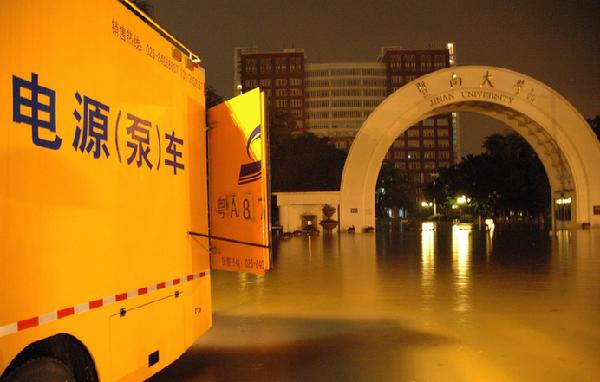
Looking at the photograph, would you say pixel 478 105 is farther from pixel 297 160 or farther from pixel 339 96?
pixel 339 96

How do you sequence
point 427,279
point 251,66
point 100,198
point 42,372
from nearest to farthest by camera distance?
1. point 42,372
2. point 100,198
3. point 427,279
4. point 251,66

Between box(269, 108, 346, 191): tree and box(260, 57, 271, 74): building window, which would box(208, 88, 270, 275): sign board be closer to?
box(269, 108, 346, 191): tree

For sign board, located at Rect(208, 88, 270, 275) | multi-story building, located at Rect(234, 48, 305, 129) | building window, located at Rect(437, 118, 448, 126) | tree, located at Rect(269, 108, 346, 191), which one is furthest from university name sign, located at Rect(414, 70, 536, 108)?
building window, located at Rect(437, 118, 448, 126)

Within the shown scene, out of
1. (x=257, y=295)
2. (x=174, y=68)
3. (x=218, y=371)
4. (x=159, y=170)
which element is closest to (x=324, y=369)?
(x=218, y=371)

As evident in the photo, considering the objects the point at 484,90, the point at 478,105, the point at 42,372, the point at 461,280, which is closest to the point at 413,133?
the point at 478,105

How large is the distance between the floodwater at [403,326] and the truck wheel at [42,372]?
2.64 metres

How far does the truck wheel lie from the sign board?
241 cm

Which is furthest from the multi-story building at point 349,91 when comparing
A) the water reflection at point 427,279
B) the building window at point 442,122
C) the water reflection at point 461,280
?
the water reflection at point 427,279

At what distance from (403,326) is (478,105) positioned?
3579cm

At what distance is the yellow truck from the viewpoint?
3.34 metres

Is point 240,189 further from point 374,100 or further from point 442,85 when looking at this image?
point 374,100

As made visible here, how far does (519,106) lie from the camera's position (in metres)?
39.2

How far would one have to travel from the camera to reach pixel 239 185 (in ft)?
20.2

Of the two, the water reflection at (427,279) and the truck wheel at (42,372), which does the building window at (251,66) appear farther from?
the truck wheel at (42,372)
